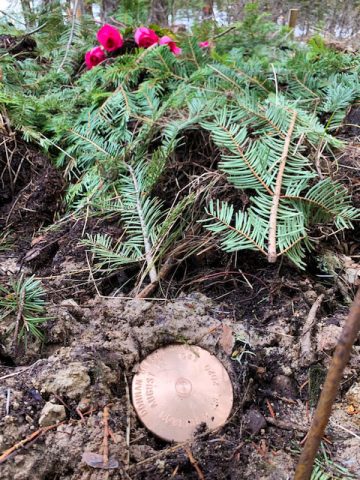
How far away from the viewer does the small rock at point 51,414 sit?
97 cm

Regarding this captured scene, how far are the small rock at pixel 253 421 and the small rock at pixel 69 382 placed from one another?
405mm

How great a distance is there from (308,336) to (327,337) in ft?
0.17

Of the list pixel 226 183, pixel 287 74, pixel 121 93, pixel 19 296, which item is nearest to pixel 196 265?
pixel 226 183

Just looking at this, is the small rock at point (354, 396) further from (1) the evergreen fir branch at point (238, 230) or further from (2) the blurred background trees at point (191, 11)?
(2) the blurred background trees at point (191, 11)

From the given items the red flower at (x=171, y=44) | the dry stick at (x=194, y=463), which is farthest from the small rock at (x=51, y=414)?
the red flower at (x=171, y=44)

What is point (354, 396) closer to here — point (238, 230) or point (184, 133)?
point (238, 230)

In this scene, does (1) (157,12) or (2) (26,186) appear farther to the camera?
(1) (157,12)

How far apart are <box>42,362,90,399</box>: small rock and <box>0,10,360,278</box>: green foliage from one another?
44 cm

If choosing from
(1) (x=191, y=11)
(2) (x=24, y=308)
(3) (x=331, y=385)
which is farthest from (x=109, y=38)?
(1) (x=191, y=11)

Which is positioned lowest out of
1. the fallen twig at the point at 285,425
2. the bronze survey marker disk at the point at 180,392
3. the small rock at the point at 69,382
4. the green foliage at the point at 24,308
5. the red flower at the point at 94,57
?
the fallen twig at the point at 285,425

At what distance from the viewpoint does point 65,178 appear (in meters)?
1.85

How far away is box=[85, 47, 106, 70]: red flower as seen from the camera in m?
2.39

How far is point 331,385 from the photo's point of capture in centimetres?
61

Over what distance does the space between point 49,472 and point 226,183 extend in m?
1.01
